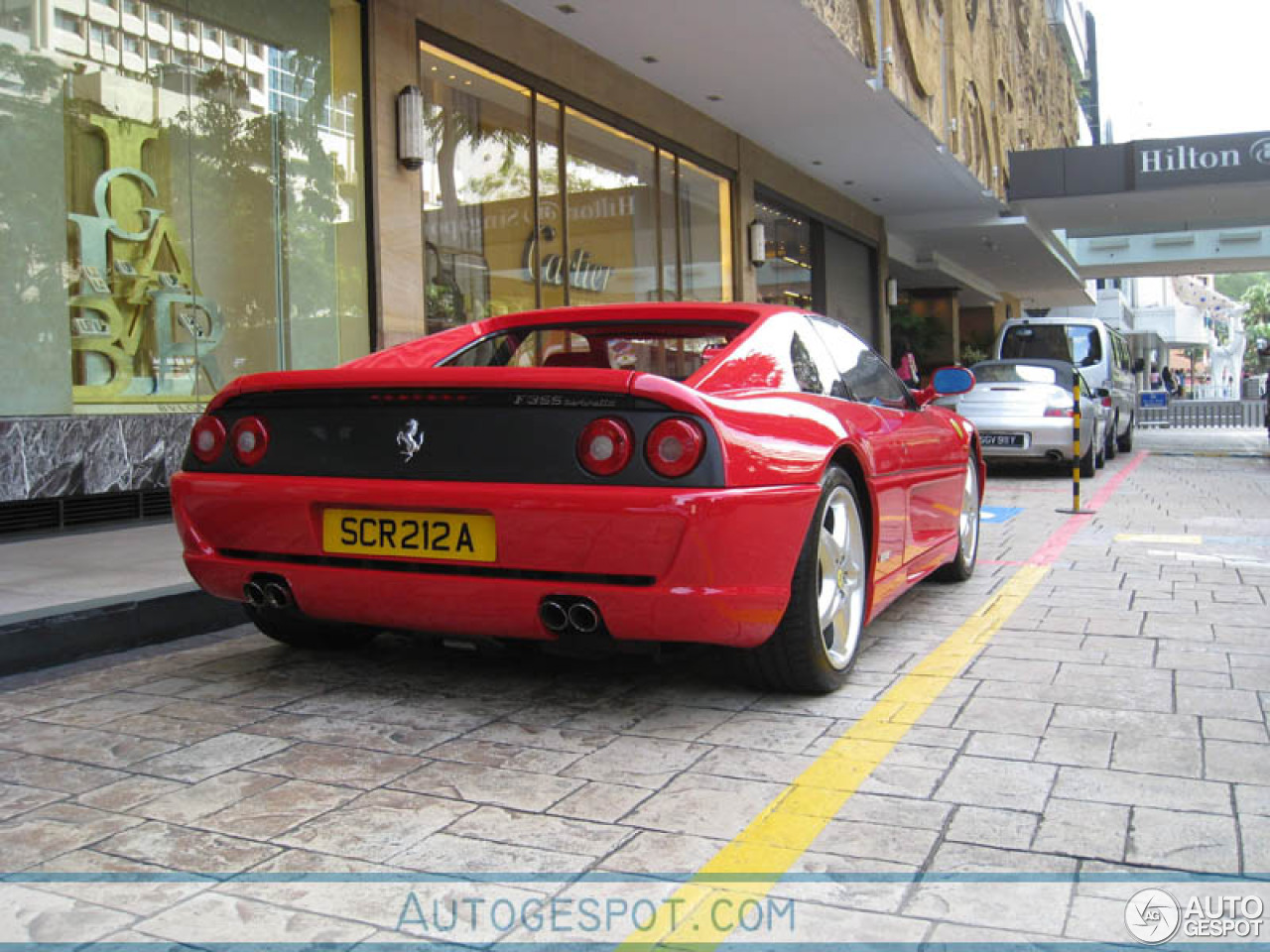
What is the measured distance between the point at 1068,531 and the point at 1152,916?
6325 mm

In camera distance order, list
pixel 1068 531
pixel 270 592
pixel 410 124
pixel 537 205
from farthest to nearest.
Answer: pixel 537 205
pixel 410 124
pixel 1068 531
pixel 270 592

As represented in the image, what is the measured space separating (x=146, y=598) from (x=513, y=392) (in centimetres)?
220

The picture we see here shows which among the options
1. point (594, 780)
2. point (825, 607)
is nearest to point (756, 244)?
point (825, 607)

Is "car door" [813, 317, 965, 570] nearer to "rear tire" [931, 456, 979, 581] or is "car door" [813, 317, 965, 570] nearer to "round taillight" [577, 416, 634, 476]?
"rear tire" [931, 456, 979, 581]

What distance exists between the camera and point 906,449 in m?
4.48

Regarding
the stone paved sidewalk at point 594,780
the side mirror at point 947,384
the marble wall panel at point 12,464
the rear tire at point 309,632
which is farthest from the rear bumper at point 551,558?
the marble wall panel at point 12,464

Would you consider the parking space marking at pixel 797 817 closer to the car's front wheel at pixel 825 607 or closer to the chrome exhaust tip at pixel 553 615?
the car's front wheel at pixel 825 607

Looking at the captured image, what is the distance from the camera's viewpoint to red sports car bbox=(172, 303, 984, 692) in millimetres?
3064

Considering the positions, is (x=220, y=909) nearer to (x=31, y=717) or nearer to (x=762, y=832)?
(x=762, y=832)

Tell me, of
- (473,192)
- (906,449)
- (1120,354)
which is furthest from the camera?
(1120,354)

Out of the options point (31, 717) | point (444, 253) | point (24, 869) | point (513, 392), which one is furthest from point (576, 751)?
point (444, 253)

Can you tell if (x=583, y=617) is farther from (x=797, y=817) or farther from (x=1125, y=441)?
(x=1125, y=441)

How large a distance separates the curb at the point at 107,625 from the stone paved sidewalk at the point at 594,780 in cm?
13

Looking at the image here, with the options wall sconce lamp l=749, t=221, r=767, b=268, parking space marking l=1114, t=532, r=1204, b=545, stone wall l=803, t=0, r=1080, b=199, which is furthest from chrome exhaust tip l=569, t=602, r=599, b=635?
wall sconce lamp l=749, t=221, r=767, b=268
